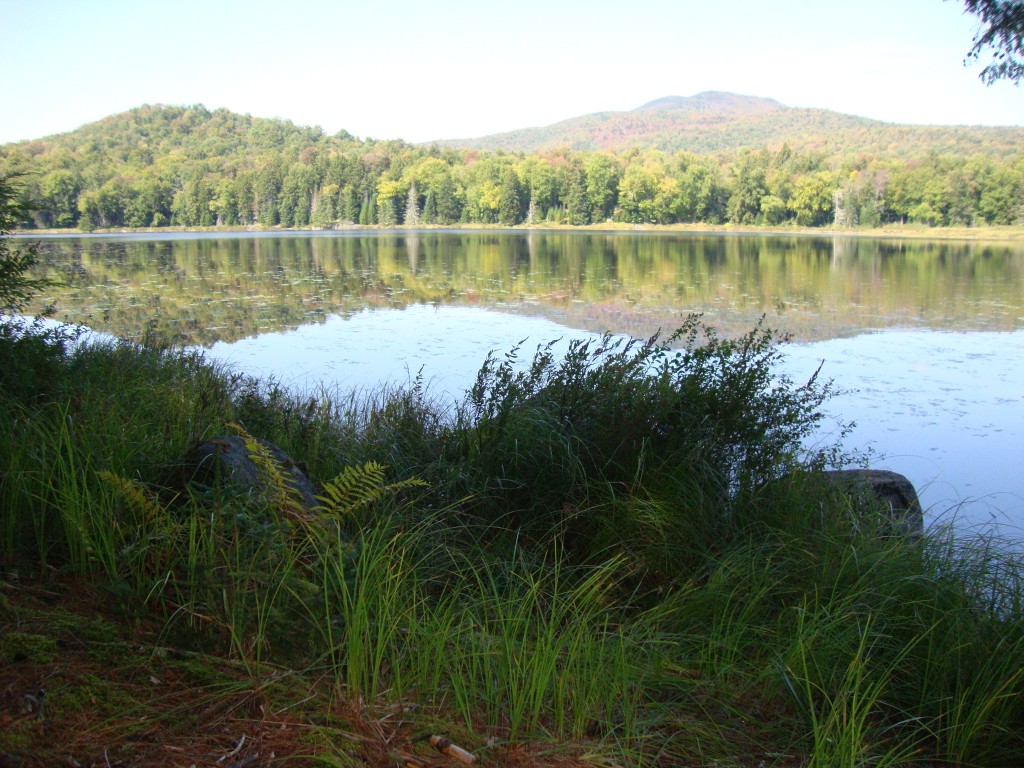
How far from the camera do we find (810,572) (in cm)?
390

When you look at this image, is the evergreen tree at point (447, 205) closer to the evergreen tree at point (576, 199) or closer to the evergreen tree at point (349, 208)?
the evergreen tree at point (349, 208)

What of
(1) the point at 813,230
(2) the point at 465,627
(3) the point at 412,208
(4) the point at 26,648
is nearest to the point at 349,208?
(3) the point at 412,208

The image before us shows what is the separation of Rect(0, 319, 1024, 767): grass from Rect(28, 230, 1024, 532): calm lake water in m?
2.65

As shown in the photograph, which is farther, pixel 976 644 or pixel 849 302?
pixel 849 302

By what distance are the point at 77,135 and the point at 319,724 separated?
12454cm

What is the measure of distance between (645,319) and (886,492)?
38.2 ft

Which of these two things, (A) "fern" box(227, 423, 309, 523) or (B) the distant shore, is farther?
(B) the distant shore

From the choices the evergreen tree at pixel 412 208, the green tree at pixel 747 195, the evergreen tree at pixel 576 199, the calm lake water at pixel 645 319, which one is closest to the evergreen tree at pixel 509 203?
the evergreen tree at pixel 576 199

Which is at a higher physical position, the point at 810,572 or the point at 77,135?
the point at 77,135

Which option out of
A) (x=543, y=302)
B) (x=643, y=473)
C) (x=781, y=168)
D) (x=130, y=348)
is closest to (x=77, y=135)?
(x=781, y=168)

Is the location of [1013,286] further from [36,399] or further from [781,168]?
[781,168]

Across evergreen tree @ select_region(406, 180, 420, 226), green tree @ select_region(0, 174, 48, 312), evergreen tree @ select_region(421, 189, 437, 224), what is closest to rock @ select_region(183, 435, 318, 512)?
green tree @ select_region(0, 174, 48, 312)

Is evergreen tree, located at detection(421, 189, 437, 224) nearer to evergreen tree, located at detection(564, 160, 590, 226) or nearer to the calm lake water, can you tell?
evergreen tree, located at detection(564, 160, 590, 226)

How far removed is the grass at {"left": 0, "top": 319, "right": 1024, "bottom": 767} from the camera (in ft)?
7.24
